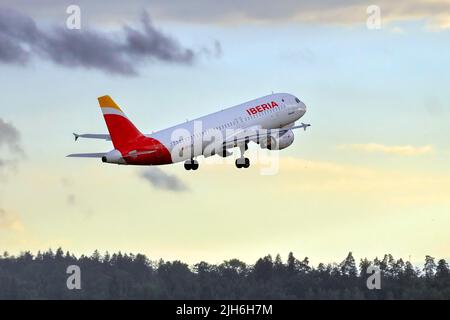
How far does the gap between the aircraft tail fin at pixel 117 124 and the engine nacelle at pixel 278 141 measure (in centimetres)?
1872

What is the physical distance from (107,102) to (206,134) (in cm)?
1190

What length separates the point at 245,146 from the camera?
185500 mm

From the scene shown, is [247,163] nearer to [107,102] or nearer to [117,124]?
[117,124]

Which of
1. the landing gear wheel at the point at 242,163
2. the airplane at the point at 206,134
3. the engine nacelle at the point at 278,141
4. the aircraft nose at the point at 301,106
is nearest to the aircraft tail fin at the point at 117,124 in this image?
the airplane at the point at 206,134

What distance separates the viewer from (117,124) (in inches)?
6944

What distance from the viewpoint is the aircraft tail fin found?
175375 mm

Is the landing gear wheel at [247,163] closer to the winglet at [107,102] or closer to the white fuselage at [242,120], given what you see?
the white fuselage at [242,120]

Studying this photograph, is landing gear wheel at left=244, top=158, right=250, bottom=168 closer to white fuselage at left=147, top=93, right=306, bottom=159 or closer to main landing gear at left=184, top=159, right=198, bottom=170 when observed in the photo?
white fuselage at left=147, top=93, right=306, bottom=159

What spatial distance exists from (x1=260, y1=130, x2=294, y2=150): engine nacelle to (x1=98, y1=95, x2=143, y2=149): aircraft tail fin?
18719 millimetres

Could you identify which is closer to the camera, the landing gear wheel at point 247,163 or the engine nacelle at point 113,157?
the engine nacelle at point 113,157

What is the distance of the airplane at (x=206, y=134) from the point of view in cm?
17462

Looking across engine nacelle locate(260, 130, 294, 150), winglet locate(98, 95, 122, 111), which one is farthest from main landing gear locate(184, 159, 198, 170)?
winglet locate(98, 95, 122, 111)
